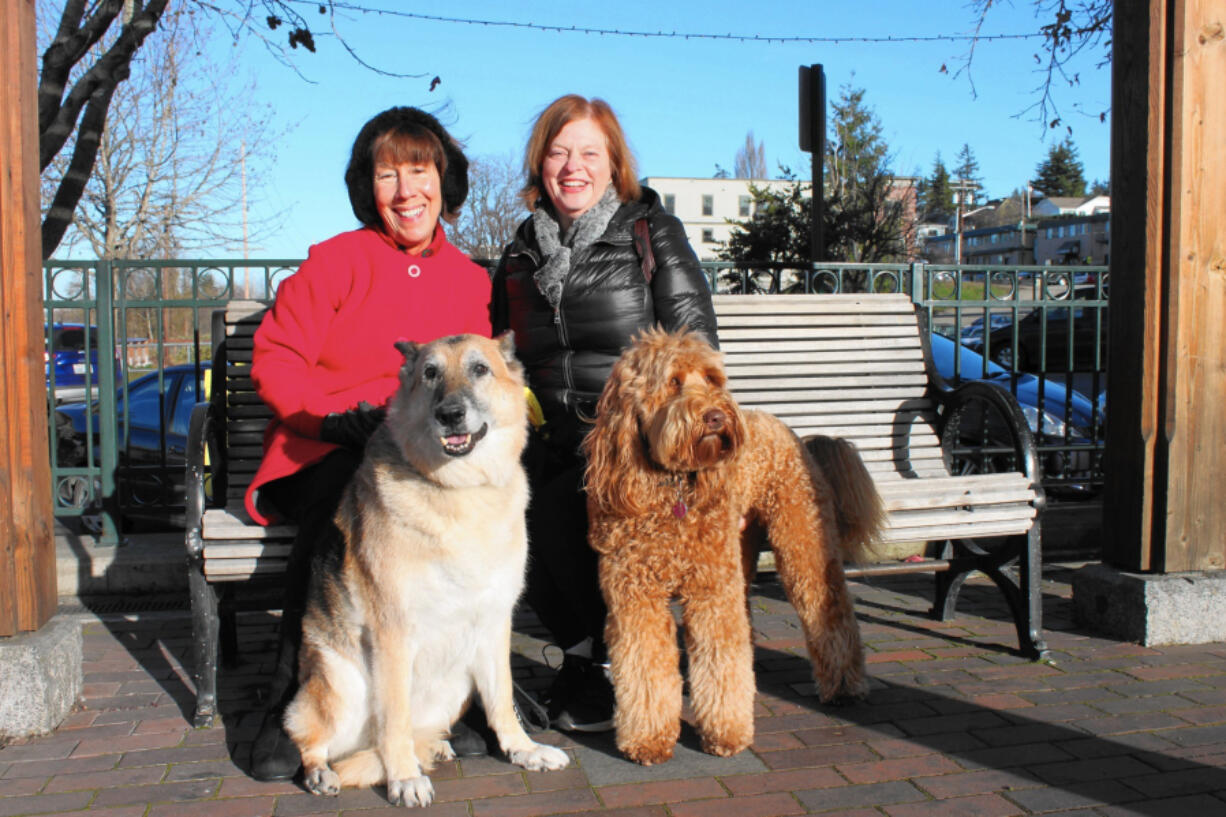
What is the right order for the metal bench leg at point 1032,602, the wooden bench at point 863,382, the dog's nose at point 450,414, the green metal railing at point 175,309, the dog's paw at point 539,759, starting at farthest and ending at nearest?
the green metal railing at point 175,309
the wooden bench at point 863,382
the metal bench leg at point 1032,602
the dog's paw at point 539,759
the dog's nose at point 450,414

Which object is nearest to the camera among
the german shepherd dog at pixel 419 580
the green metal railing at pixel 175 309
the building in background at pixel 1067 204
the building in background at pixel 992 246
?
the german shepherd dog at pixel 419 580

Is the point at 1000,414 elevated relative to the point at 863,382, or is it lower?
lower

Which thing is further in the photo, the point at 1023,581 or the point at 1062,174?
the point at 1062,174

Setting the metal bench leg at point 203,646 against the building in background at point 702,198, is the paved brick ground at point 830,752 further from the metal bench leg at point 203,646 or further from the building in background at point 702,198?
the building in background at point 702,198

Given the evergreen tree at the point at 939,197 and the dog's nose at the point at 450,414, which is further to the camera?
the evergreen tree at the point at 939,197

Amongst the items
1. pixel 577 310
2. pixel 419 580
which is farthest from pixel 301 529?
pixel 577 310

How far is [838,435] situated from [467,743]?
250 cm

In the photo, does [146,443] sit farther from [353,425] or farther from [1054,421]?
[1054,421]

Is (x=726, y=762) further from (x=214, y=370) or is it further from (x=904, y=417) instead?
(x=214, y=370)

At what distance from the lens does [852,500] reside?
3.88 m

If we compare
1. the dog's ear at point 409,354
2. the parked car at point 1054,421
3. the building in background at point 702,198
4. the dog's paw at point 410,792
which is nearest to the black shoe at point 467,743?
the dog's paw at point 410,792

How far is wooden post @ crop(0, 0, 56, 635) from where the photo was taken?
3.53m

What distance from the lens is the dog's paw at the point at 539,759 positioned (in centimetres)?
323

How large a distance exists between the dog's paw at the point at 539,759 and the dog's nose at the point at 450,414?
120 cm
